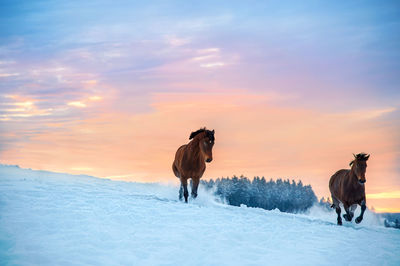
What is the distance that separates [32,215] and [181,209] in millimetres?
4767

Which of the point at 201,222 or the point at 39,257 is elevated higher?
the point at 201,222

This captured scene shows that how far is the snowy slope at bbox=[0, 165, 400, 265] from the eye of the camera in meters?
8.33

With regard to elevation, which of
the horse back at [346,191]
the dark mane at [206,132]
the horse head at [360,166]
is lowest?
the horse back at [346,191]

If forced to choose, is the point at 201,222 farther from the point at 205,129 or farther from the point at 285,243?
the point at 205,129

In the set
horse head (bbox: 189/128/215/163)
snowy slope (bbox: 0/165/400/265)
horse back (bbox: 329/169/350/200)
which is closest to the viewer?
snowy slope (bbox: 0/165/400/265)

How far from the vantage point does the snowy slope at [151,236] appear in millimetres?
8328

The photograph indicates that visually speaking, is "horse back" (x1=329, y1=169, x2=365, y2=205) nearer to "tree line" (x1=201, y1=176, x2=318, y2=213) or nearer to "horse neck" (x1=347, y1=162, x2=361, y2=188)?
"horse neck" (x1=347, y1=162, x2=361, y2=188)

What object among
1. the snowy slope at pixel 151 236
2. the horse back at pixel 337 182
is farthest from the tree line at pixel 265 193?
the snowy slope at pixel 151 236

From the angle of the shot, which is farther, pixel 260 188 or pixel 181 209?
pixel 260 188

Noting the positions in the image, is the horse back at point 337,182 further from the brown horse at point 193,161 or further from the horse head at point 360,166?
the brown horse at point 193,161

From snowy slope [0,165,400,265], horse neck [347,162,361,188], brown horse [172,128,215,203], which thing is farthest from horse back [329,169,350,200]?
brown horse [172,128,215,203]

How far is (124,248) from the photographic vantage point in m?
8.70

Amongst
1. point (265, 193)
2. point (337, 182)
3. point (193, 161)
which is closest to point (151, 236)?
point (193, 161)

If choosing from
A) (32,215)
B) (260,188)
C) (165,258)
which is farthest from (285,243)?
(260,188)
